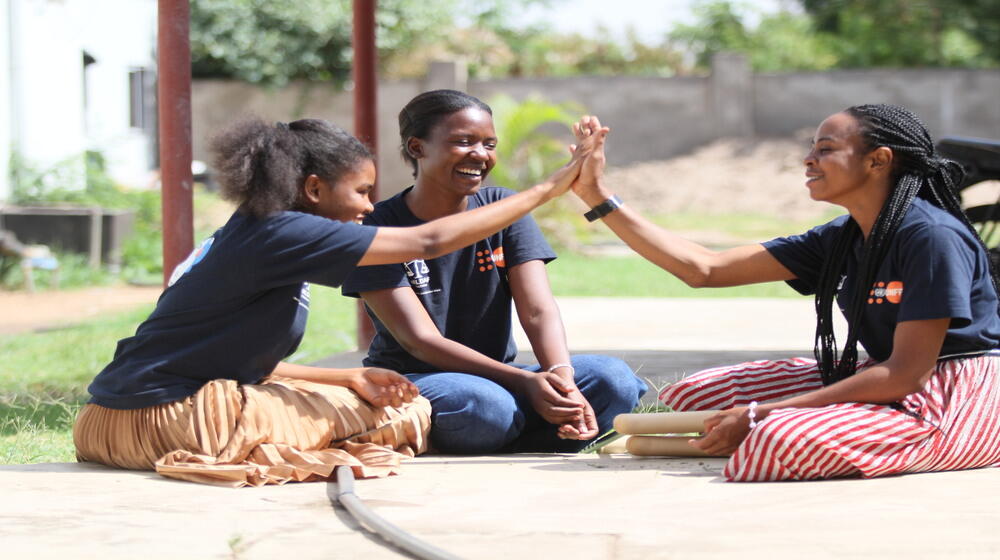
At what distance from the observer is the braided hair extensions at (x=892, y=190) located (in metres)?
3.54

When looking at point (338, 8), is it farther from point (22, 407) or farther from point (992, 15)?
point (22, 407)

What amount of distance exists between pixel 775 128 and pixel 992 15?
7.25 m

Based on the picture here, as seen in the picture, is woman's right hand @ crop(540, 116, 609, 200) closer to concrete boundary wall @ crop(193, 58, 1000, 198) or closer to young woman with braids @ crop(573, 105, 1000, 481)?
young woman with braids @ crop(573, 105, 1000, 481)

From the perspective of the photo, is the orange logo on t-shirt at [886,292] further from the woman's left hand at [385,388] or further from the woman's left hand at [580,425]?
the woman's left hand at [385,388]

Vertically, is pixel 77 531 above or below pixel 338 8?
below

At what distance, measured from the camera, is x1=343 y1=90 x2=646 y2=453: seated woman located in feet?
12.5

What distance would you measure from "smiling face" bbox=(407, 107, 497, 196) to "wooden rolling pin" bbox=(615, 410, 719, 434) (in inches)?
35.4

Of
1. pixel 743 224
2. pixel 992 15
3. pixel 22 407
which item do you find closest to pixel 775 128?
pixel 743 224

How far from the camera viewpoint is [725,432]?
139 inches

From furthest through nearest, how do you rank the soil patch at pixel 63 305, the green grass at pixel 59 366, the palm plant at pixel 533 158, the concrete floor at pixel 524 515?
1. the palm plant at pixel 533 158
2. the soil patch at pixel 63 305
3. the green grass at pixel 59 366
4. the concrete floor at pixel 524 515

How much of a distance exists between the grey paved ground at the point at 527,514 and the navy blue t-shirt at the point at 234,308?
0.30m

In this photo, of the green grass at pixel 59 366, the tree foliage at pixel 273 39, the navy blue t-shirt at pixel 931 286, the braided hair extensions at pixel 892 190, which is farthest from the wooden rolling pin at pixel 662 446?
the tree foliage at pixel 273 39

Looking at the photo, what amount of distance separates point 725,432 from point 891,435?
1.51 ft

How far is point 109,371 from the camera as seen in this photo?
140 inches
